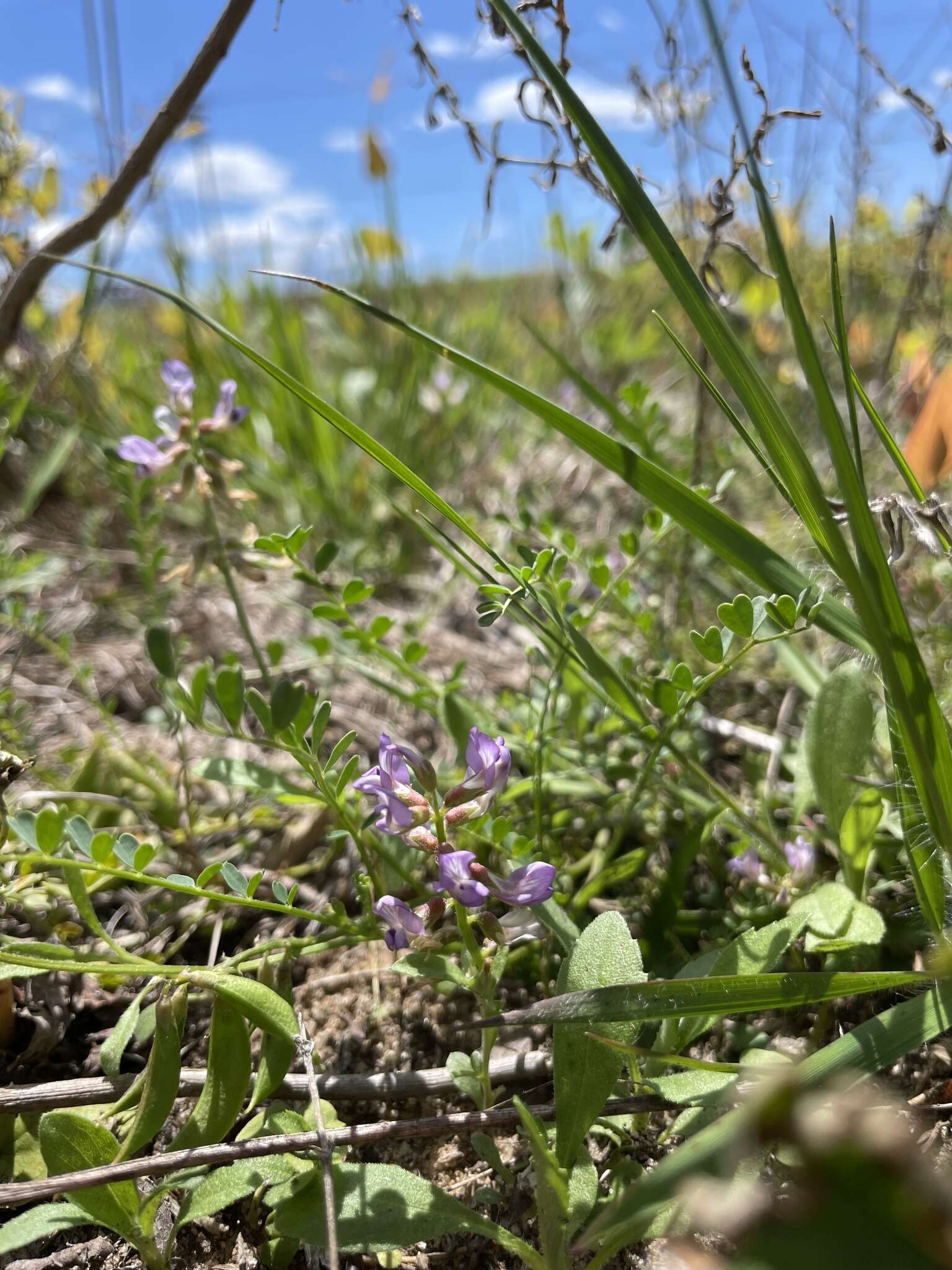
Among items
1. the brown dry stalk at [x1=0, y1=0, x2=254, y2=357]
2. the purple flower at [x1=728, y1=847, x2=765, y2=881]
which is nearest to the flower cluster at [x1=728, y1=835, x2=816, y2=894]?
the purple flower at [x1=728, y1=847, x2=765, y2=881]

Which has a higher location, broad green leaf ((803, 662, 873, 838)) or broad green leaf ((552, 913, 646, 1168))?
broad green leaf ((803, 662, 873, 838))

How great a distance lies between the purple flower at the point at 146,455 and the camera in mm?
1396

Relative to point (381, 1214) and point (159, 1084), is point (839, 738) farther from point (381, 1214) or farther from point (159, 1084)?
point (159, 1084)

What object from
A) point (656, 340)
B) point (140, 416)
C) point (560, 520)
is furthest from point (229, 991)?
point (656, 340)

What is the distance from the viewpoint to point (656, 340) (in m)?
3.92

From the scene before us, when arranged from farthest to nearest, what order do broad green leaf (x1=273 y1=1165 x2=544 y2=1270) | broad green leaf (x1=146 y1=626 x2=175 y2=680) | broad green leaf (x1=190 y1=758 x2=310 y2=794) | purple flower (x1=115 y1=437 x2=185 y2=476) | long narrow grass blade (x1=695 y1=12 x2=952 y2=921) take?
purple flower (x1=115 y1=437 x2=185 y2=476) < broad green leaf (x1=190 y1=758 x2=310 y2=794) < broad green leaf (x1=146 y1=626 x2=175 y2=680) < broad green leaf (x1=273 y1=1165 x2=544 y2=1270) < long narrow grass blade (x1=695 y1=12 x2=952 y2=921)

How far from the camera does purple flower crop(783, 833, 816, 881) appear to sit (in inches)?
47.1

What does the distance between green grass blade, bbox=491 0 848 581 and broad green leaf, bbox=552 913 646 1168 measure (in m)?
0.45

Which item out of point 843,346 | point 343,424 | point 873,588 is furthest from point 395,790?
point 843,346

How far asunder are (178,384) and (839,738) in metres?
1.12

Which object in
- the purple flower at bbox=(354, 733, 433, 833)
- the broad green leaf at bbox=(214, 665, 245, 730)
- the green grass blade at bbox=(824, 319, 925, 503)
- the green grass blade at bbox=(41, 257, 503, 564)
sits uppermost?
the green grass blade at bbox=(41, 257, 503, 564)

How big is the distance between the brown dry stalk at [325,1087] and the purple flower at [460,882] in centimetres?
29

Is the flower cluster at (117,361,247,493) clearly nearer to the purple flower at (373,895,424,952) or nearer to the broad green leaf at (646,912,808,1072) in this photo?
the purple flower at (373,895,424,952)

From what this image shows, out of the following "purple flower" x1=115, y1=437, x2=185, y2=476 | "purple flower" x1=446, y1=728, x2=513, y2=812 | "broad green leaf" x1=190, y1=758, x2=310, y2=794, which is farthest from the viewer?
"purple flower" x1=115, y1=437, x2=185, y2=476
